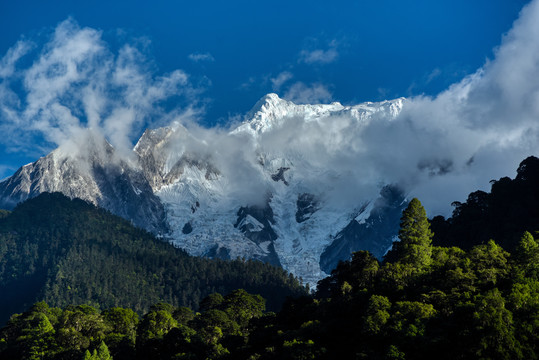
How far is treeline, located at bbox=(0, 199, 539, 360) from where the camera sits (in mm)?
69000

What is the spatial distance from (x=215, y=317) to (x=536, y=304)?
61493mm

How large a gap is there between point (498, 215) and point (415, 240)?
6822 cm

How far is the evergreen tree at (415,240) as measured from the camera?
317 ft

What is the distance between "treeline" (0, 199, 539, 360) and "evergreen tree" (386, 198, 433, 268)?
171 millimetres

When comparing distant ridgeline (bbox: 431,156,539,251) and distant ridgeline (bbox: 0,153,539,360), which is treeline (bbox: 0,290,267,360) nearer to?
distant ridgeline (bbox: 0,153,539,360)

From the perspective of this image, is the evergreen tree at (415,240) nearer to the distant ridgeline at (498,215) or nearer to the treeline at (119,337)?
the treeline at (119,337)

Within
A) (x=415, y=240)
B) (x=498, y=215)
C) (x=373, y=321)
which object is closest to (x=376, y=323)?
(x=373, y=321)

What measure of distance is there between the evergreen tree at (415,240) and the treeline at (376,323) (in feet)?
0.56

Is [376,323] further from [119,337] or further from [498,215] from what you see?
[498,215]

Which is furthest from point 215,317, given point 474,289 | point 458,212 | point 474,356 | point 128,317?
point 458,212

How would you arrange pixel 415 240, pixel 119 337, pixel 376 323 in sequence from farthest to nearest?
pixel 119 337, pixel 415 240, pixel 376 323

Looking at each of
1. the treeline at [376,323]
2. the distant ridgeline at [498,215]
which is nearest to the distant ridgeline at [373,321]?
the treeline at [376,323]

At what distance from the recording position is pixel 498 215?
15612cm

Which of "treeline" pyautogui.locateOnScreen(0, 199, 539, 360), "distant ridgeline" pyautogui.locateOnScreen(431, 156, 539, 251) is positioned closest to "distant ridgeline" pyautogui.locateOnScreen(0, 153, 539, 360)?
"treeline" pyautogui.locateOnScreen(0, 199, 539, 360)
